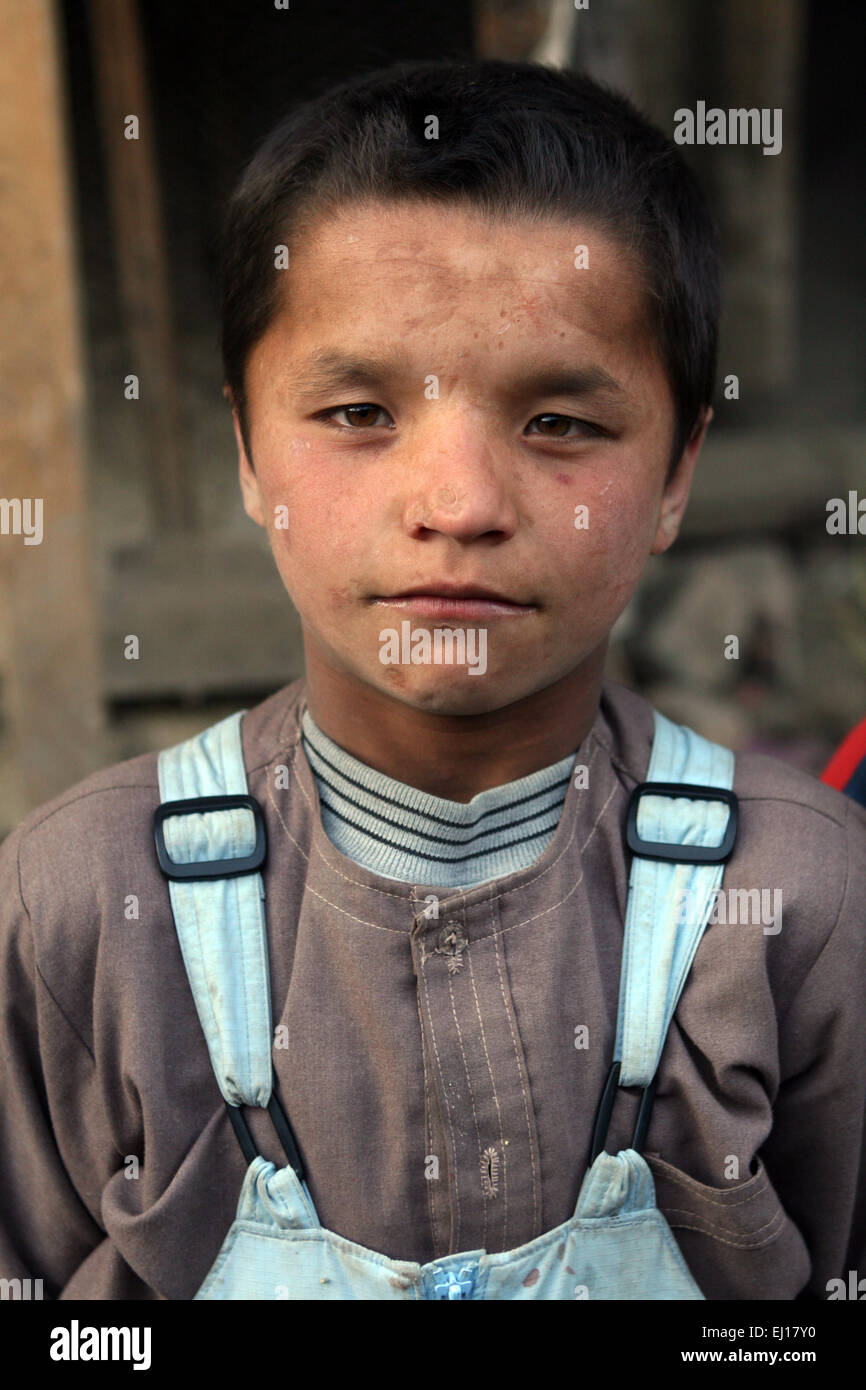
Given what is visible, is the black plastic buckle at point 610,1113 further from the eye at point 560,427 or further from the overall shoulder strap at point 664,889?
the eye at point 560,427

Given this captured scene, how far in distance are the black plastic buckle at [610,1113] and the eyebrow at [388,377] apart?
0.68 meters

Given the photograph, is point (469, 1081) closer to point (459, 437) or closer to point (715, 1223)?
point (715, 1223)

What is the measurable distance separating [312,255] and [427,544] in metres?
0.33

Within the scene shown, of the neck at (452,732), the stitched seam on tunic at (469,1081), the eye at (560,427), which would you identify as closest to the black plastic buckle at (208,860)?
the neck at (452,732)

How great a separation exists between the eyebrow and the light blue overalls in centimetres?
45

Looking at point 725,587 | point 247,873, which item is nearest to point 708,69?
point 725,587

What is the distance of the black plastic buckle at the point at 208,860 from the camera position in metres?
1.35

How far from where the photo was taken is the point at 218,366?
10.6 feet

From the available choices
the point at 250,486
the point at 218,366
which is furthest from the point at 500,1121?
the point at 218,366

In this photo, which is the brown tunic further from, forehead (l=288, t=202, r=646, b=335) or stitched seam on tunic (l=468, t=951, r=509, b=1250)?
forehead (l=288, t=202, r=646, b=335)

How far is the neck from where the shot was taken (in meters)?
1.38

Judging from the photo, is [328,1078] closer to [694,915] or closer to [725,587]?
[694,915]

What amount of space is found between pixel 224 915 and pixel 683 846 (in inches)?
19.3
